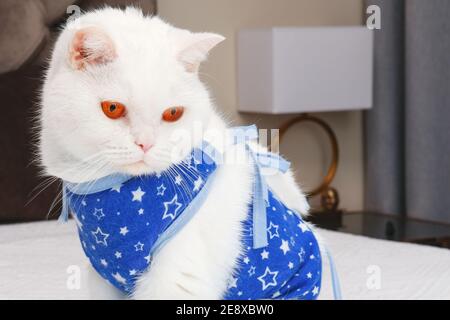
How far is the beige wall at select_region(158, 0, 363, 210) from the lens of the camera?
9.46ft

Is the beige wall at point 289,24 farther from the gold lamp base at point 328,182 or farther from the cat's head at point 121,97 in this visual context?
the cat's head at point 121,97

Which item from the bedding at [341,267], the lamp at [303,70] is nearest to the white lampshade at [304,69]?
the lamp at [303,70]

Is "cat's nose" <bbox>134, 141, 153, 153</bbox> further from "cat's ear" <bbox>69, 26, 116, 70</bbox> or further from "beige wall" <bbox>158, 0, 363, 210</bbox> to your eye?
"beige wall" <bbox>158, 0, 363, 210</bbox>

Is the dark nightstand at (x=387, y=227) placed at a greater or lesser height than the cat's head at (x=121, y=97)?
lesser

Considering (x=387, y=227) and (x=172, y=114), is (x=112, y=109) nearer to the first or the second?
(x=172, y=114)

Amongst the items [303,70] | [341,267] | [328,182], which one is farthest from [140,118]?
[328,182]

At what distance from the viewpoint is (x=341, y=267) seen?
5.41 ft

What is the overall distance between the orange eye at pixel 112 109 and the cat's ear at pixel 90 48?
0.06m

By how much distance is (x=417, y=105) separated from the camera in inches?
114

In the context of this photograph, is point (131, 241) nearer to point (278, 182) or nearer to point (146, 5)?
point (278, 182)

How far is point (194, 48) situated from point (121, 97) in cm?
13

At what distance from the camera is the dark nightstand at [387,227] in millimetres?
2475

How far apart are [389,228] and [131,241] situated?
6.00 ft
